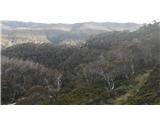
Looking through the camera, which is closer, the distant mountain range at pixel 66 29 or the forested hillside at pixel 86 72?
the forested hillside at pixel 86 72

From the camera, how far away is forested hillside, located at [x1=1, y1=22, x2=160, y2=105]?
19.0 ft

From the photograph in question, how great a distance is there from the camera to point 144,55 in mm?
6336

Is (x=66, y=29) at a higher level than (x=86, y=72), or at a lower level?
higher

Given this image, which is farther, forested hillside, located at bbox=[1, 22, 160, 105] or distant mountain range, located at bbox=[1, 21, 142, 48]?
distant mountain range, located at bbox=[1, 21, 142, 48]

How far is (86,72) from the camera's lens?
6.02 meters

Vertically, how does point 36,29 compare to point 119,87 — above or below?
above

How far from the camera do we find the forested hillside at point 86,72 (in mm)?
5805

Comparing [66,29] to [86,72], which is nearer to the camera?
[86,72]

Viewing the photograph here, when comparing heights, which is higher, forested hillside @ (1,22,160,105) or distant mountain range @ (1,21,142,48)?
distant mountain range @ (1,21,142,48)
